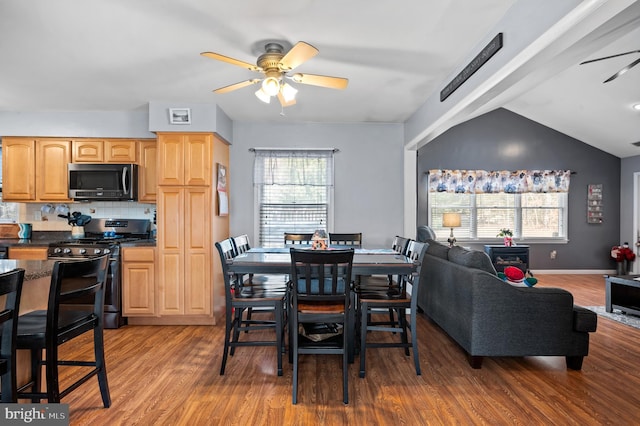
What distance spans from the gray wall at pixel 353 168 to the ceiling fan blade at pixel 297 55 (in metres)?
2.24

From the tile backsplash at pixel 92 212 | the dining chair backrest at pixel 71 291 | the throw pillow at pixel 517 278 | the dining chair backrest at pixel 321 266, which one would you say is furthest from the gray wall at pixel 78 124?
the throw pillow at pixel 517 278

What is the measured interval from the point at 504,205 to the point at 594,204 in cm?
182

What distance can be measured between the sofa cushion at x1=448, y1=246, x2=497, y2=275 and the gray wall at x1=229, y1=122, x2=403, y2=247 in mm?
1565

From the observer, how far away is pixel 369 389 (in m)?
2.51

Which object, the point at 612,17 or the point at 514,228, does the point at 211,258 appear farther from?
the point at 514,228

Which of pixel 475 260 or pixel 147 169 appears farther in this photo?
pixel 147 169

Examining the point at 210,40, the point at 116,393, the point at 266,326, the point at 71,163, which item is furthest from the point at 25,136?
the point at 266,326

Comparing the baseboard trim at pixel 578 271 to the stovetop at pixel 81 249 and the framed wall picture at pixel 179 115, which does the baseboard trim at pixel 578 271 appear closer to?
the framed wall picture at pixel 179 115

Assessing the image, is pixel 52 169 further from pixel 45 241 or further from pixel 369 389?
pixel 369 389

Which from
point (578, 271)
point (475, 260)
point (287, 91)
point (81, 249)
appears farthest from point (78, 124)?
point (578, 271)

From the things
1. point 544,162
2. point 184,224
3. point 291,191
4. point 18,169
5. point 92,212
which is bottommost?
point 184,224

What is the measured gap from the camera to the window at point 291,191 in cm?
474

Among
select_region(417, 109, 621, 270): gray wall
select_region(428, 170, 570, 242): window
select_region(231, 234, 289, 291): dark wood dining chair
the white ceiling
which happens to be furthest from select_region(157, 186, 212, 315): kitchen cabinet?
select_region(428, 170, 570, 242): window

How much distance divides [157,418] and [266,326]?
1.05 m
